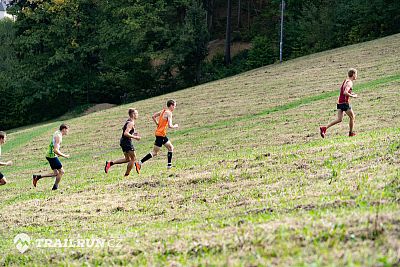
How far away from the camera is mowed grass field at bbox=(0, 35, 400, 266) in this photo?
7.05m

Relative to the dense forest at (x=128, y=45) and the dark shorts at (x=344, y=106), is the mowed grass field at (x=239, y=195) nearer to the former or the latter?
the dark shorts at (x=344, y=106)

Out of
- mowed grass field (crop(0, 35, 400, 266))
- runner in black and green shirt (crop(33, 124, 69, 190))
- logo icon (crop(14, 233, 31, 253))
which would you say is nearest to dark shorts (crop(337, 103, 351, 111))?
mowed grass field (crop(0, 35, 400, 266))

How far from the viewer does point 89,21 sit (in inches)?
2378

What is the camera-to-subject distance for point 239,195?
11648mm

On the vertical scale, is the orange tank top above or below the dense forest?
below

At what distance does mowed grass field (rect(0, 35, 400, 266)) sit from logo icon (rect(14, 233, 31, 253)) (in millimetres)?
124

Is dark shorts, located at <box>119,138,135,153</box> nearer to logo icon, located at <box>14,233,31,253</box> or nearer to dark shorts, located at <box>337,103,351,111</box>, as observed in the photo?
logo icon, located at <box>14,233,31,253</box>

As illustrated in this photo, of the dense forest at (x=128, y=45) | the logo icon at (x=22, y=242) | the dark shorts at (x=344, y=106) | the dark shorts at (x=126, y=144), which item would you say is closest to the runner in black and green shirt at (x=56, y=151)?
the dark shorts at (x=126, y=144)

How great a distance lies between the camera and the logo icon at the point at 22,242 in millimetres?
9955

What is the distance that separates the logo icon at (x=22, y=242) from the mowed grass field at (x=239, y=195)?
0.12 meters

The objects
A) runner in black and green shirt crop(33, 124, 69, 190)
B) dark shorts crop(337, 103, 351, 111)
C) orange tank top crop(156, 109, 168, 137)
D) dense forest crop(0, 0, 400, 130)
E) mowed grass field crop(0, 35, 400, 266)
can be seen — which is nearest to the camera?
mowed grass field crop(0, 35, 400, 266)

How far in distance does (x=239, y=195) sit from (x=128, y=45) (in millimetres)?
47553

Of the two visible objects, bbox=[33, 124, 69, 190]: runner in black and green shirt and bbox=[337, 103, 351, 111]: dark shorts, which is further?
bbox=[337, 103, 351, 111]: dark shorts

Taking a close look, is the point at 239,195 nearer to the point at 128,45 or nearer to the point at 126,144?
the point at 126,144
